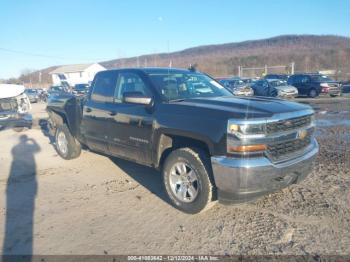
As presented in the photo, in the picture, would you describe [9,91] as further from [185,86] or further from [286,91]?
[286,91]

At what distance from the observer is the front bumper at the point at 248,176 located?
12.0ft

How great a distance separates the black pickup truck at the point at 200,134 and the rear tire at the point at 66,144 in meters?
1.49

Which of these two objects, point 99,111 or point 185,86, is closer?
point 185,86

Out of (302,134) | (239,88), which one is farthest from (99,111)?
(239,88)

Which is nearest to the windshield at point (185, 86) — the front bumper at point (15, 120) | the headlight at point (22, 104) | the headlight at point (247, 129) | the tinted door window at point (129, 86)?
the tinted door window at point (129, 86)

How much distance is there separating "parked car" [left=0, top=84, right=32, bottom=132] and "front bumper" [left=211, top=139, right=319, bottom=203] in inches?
375

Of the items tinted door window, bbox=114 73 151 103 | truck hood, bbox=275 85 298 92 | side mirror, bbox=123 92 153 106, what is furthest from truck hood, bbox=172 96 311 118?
truck hood, bbox=275 85 298 92

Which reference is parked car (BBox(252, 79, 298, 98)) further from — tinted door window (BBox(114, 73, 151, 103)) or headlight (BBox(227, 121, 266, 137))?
headlight (BBox(227, 121, 266, 137))

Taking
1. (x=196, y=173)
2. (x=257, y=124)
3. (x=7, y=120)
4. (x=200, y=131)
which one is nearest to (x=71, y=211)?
(x=196, y=173)

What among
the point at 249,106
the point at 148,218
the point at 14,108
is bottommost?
the point at 148,218

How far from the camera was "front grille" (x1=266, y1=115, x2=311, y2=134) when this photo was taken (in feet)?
12.4

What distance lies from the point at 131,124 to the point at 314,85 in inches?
885

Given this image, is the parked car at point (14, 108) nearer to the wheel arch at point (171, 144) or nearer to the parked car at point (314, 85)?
the wheel arch at point (171, 144)

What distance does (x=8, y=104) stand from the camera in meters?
11.8
